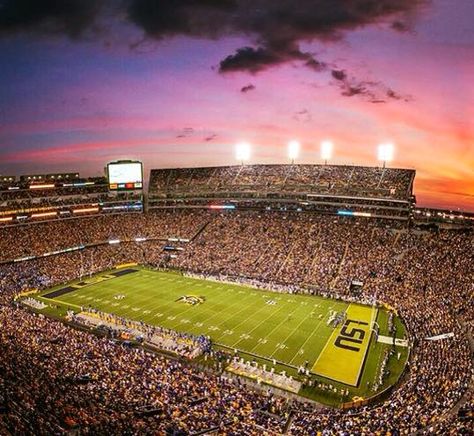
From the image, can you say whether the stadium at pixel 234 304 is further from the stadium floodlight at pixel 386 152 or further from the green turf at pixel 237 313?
the stadium floodlight at pixel 386 152

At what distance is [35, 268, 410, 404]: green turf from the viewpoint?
91.2 feet

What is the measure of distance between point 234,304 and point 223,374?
544 inches

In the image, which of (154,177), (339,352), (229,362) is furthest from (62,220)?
(339,352)

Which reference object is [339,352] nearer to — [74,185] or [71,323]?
[71,323]

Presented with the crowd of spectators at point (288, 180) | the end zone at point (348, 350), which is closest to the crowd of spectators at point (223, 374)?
the end zone at point (348, 350)

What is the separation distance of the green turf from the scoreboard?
24.1 metres

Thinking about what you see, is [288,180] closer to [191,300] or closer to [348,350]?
[191,300]

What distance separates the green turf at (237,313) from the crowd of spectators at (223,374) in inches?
139

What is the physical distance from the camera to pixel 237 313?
118 feet

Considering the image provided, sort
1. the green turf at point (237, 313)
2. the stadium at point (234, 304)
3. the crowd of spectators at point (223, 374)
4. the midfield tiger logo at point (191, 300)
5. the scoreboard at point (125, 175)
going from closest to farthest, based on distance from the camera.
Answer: the crowd of spectators at point (223, 374) → the stadium at point (234, 304) → the green turf at point (237, 313) → the midfield tiger logo at point (191, 300) → the scoreboard at point (125, 175)

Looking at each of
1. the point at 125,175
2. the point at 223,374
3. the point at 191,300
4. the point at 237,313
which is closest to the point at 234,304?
the point at 237,313

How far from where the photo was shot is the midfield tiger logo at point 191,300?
38944mm

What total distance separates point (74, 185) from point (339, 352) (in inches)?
2476

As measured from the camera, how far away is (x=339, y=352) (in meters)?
28.2
